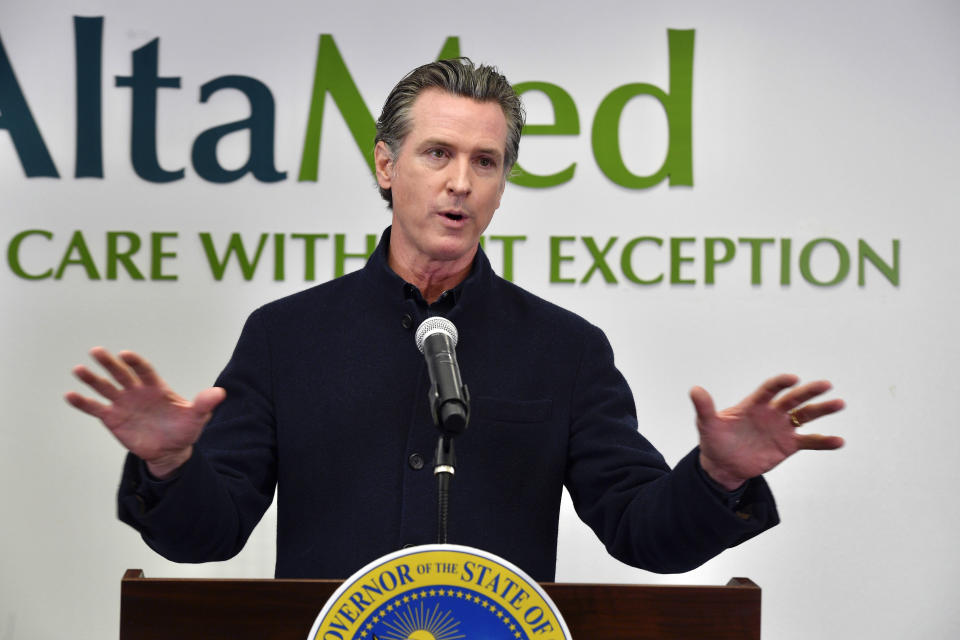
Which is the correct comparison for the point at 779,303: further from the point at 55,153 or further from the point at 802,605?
the point at 55,153

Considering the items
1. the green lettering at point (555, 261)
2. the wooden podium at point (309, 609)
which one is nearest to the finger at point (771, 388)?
the wooden podium at point (309, 609)

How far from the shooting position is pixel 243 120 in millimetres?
3396

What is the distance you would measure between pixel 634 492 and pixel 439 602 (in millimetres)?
740

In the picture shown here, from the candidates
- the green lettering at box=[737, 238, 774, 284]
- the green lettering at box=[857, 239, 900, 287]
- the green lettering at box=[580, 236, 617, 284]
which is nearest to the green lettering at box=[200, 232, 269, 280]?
the green lettering at box=[580, 236, 617, 284]

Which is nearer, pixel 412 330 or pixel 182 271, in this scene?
pixel 412 330

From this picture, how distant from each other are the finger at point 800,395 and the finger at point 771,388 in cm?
1

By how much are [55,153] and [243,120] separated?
60cm

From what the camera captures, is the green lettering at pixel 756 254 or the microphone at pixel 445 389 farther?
the green lettering at pixel 756 254

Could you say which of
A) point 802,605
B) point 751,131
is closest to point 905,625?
point 802,605

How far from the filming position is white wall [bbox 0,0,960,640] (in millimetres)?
3346

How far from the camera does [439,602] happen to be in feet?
3.25

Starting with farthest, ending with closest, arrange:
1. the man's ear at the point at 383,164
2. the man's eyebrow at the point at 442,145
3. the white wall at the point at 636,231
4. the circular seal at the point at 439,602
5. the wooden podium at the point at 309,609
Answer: the white wall at the point at 636,231 < the man's ear at the point at 383,164 < the man's eyebrow at the point at 442,145 < the wooden podium at the point at 309,609 < the circular seal at the point at 439,602

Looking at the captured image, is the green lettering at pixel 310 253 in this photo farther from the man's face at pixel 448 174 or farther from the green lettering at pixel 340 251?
the man's face at pixel 448 174

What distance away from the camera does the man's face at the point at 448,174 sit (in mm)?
1770
